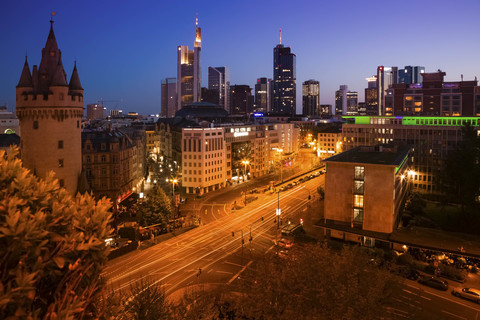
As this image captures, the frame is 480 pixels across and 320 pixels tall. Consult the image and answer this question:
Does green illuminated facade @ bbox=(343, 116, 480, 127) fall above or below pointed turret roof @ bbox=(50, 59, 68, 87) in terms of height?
below

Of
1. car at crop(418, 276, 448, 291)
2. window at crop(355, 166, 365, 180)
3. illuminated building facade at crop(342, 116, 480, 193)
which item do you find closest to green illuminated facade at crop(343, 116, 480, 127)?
illuminated building facade at crop(342, 116, 480, 193)

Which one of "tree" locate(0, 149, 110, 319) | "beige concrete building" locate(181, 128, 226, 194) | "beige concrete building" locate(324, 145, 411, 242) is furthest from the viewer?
"beige concrete building" locate(181, 128, 226, 194)

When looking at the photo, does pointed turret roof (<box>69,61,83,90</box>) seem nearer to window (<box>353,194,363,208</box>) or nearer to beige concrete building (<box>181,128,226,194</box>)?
beige concrete building (<box>181,128,226,194</box>)

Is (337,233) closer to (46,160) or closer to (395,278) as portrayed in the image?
(395,278)

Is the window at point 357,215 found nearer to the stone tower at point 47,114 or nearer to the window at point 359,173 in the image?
the window at point 359,173

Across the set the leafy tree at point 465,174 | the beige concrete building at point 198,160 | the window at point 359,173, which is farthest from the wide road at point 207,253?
the leafy tree at point 465,174

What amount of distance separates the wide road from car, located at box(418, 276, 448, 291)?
66.3ft

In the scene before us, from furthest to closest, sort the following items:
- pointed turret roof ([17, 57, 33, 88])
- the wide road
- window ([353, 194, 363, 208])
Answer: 1. pointed turret roof ([17, 57, 33, 88])
2. window ([353, 194, 363, 208])
3. the wide road

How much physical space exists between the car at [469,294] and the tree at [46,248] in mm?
39989

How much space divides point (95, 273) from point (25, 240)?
2755mm

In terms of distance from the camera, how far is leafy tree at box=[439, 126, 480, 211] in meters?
64.2

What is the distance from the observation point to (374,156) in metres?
64.9

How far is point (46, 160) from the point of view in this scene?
2195 inches

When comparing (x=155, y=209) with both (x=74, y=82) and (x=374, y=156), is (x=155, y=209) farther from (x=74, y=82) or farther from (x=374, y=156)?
(x=374, y=156)
